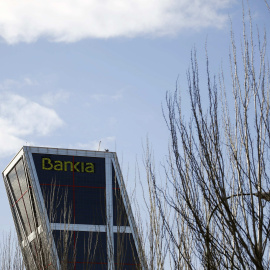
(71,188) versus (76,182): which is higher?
(76,182)

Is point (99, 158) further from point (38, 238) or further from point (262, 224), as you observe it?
point (262, 224)

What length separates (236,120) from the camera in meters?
9.12

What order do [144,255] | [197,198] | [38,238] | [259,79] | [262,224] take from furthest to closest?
[38,238], [144,255], [197,198], [259,79], [262,224]

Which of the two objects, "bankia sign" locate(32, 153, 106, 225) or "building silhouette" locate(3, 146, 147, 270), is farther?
"bankia sign" locate(32, 153, 106, 225)

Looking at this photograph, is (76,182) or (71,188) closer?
(71,188)

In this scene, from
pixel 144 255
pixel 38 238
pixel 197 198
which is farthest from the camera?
pixel 38 238

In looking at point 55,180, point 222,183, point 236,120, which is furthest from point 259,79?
point 55,180

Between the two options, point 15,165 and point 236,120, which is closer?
point 236,120

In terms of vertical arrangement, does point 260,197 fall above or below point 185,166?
below

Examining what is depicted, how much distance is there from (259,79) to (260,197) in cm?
177

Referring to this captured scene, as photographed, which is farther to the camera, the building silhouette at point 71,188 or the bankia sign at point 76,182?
the bankia sign at point 76,182

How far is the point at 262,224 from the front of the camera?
852 cm

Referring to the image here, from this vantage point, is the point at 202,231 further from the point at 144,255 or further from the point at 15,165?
the point at 15,165

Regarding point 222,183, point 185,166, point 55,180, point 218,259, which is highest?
point 55,180
